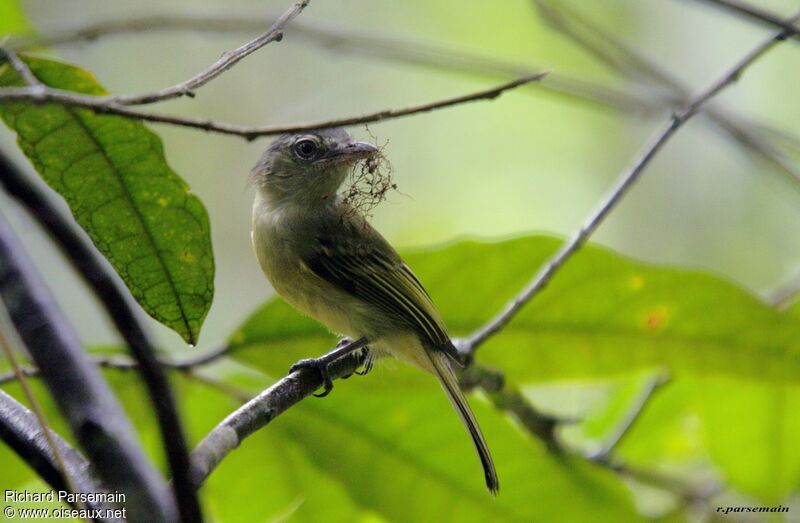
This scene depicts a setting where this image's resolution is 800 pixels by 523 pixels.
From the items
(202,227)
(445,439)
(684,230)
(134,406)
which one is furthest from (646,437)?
(684,230)

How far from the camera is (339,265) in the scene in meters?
3.20

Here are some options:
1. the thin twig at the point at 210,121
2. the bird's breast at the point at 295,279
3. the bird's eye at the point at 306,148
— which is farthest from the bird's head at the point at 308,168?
the thin twig at the point at 210,121

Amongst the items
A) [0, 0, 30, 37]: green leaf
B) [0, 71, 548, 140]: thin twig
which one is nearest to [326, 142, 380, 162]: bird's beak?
[0, 0, 30, 37]: green leaf

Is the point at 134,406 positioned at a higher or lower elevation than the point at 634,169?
lower

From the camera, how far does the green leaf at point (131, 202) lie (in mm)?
1780

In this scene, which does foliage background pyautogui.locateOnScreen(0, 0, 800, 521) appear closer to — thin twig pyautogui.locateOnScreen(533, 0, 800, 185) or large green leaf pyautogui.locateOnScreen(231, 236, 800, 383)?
thin twig pyautogui.locateOnScreen(533, 0, 800, 185)

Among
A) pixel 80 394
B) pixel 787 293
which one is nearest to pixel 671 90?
pixel 787 293

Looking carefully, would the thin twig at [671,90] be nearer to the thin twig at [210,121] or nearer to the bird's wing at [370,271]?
the bird's wing at [370,271]

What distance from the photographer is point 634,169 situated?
2.48 m

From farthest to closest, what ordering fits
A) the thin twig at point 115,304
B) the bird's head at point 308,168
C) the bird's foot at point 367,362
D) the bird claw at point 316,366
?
the bird's head at point 308,168 < the bird's foot at point 367,362 < the bird claw at point 316,366 < the thin twig at point 115,304

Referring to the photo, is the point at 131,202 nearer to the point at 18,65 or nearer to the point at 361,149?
the point at 18,65

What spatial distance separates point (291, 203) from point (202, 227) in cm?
163

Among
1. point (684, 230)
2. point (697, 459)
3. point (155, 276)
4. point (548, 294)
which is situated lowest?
point (684, 230)

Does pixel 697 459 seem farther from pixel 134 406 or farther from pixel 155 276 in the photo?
pixel 155 276
